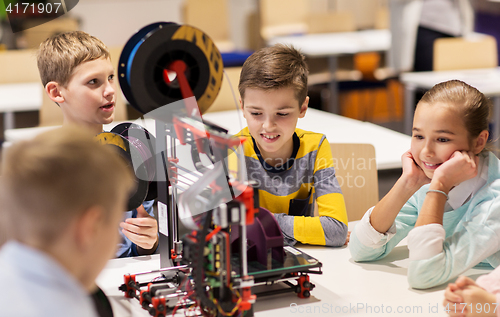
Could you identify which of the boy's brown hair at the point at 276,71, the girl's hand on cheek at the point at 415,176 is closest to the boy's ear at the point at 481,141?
the girl's hand on cheek at the point at 415,176

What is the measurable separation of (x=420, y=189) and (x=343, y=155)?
56 centimetres

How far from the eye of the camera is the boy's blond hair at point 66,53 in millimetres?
1862

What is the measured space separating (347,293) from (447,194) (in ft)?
1.17

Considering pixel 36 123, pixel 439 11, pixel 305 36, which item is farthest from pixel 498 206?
pixel 305 36

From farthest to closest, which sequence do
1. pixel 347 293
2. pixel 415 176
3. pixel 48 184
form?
pixel 415 176
pixel 347 293
pixel 48 184

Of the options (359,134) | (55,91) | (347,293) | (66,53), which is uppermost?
(66,53)

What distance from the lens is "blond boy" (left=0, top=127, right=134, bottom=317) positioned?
753mm

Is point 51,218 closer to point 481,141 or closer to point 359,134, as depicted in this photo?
point 481,141

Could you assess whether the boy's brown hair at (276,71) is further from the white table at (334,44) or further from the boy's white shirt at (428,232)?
the white table at (334,44)

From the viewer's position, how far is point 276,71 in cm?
169

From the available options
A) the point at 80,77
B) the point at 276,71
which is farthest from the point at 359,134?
the point at 80,77

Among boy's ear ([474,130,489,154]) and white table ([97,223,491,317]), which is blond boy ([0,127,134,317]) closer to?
white table ([97,223,491,317])

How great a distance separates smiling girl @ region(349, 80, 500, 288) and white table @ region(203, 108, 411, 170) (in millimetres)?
912

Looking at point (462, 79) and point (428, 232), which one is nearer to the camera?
point (428, 232)
